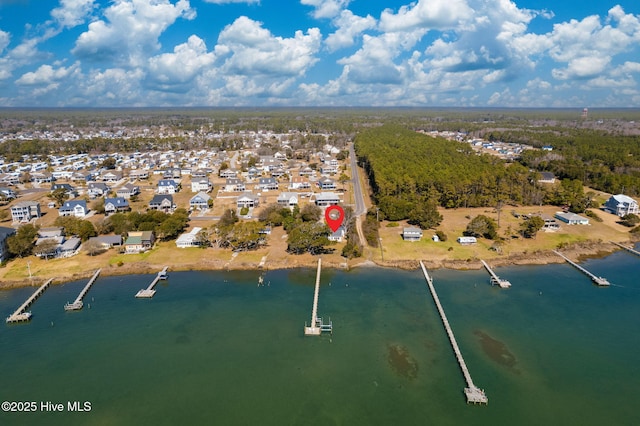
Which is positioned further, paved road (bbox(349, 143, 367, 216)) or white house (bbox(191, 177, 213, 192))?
white house (bbox(191, 177, 213, 192))

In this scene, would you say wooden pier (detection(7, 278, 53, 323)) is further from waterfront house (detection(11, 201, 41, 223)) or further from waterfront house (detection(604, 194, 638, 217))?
waterfront house (detection(604, 194, 638, 217))

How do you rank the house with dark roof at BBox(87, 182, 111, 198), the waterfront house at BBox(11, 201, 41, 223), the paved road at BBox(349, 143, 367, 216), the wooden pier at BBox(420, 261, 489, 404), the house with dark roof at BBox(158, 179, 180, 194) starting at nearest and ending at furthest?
the wooden pier at BBox(420, 261, 489, 404)
the waterfront house at BBox(11, 201, 41, 223)
the paved road at BBox(349, 143, 367, 216)
the house with dark roof at BBox(87, 182, 111, 198)
the house with dark roof at BBox(158, 179, 180, 194)

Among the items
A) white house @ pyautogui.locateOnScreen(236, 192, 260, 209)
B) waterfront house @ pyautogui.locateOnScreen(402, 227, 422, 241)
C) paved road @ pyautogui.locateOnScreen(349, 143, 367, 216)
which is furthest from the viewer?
white house @ pyautogui.locateOnScreen(236, 192, 260, 209)

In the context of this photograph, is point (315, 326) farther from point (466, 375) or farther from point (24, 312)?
point (24, 312)

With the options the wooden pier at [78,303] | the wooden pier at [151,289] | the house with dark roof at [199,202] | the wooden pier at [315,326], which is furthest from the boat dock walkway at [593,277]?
the house with dark roof at [199,202]

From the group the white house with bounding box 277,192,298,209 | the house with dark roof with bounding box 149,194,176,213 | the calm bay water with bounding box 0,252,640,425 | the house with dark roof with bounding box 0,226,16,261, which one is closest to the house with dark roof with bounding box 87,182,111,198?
the house with dark roof with bounding box 149,194,176,213

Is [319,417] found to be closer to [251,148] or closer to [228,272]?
[228,272]
